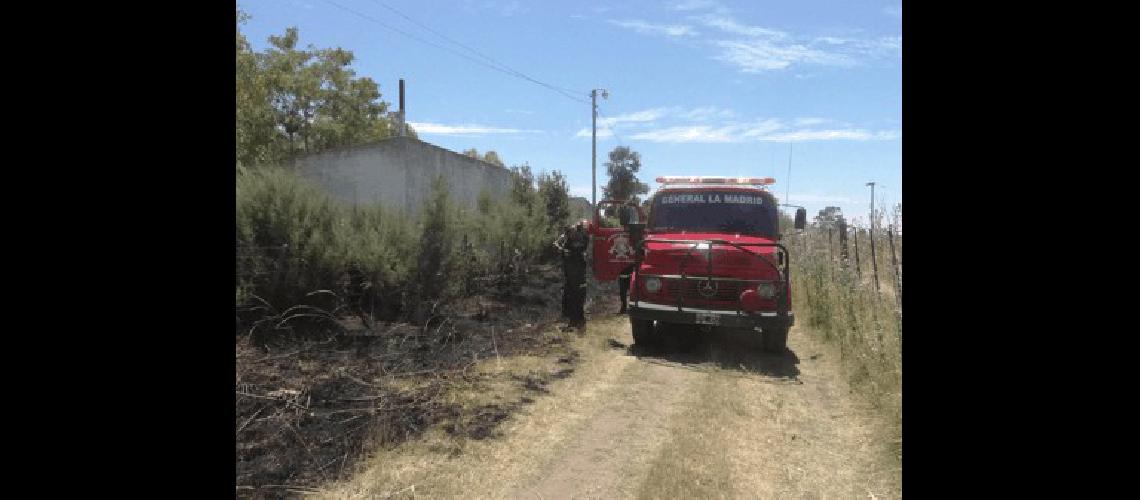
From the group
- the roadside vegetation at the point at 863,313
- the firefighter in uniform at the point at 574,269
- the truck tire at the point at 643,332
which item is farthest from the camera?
the firefighter in uniform at the point at 574,269

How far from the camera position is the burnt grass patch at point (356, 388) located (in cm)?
411

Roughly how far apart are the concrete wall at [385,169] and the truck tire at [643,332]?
1027 centimetres

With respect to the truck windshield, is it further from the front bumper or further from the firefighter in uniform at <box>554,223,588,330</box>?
the front bumper

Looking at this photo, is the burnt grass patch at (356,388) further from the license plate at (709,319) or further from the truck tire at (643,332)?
the license plate at (709,319)

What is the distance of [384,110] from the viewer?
35844 millimetres

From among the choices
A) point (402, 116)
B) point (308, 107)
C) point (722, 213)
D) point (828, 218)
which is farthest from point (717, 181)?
point (308, 107)

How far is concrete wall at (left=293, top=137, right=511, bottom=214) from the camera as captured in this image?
701 inches

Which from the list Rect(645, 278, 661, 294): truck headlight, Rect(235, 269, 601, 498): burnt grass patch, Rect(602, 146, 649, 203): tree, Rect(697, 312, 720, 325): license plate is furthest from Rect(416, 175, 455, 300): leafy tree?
Rect(602, 146, 649, 203): tree

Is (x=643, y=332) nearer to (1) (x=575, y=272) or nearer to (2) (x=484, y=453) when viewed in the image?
(1) (x=575, y=272)

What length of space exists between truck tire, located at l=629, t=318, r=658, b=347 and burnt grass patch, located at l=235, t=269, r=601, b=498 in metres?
0.89

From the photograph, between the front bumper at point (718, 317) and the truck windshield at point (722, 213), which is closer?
the front bumper at point (718, 317)

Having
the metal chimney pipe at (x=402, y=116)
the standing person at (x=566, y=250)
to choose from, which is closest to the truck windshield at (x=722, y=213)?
the standing person at (x=566, y=250)

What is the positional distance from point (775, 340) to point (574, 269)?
9.90 ft
